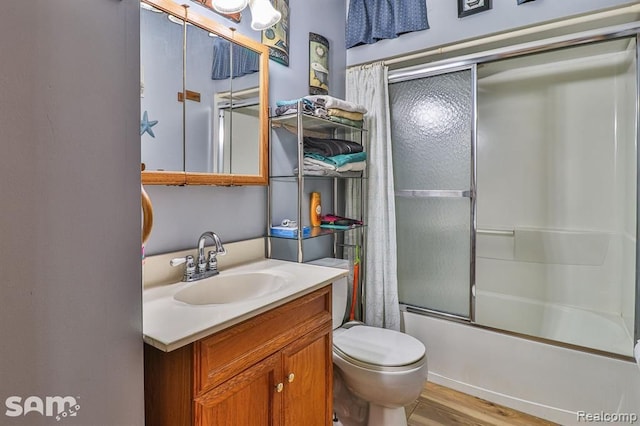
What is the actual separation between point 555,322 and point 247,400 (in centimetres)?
226

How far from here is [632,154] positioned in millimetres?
1956

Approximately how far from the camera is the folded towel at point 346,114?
1.83 meters

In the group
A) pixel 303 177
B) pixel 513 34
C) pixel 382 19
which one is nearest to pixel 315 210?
pixel 303 177

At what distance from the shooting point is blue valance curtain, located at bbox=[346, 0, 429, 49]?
204cm

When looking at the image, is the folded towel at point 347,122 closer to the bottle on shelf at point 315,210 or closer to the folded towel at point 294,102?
the folded towel at point 294,102

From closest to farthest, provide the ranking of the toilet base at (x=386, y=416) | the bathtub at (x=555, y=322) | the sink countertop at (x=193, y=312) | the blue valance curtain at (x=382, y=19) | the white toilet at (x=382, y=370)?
the sink countertop at (x=193, y=312) → the white toilet at (x=382, y=370) → the toilet base at (x=386, y=416) → the bathtub at (x=555, y=322) → the blue valance curtain at (x=382, y=19)

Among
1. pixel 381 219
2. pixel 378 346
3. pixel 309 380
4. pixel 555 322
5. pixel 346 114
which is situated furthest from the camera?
pixel 555 322

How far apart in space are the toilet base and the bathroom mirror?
1.20 meters

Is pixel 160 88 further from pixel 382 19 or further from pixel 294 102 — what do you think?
pixel 382 19

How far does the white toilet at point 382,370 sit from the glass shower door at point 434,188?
2.37 feet

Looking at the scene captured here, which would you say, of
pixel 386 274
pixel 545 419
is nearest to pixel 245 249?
pixel 386 274

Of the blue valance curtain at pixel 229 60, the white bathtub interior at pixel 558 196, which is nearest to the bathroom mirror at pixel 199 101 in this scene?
the blue valance curtain at pixel 229 60

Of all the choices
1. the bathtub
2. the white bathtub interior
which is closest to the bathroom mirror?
the white bathtub interior

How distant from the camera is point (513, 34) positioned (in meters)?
1.81
